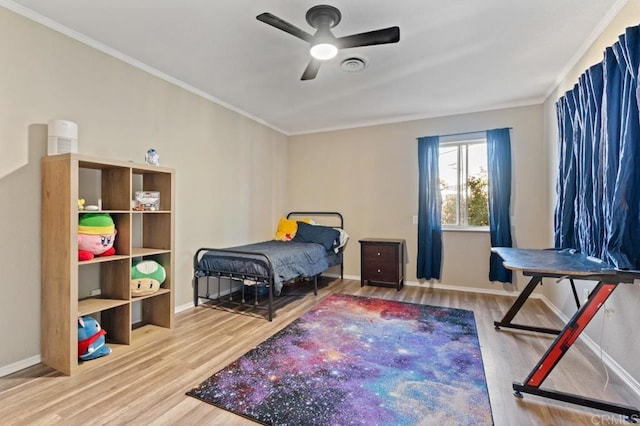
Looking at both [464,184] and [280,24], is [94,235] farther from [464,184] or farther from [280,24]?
[464,184]

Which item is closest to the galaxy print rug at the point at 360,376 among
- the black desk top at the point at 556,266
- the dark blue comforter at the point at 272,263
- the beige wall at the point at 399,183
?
the dark blue comforter at the point at 272,263

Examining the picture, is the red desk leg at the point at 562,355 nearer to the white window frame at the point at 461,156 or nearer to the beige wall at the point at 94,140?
the white window frame at the point at 461,156

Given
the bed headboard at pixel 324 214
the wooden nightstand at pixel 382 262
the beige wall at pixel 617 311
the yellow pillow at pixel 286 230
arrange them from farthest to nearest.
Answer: the bed headboard at pixel 324 214 → the yellow pillow at pixel 286 230 → the wooden nightstand at pixel 382 262 → the beige wall at pixel 617 311

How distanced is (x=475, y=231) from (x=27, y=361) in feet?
16.2

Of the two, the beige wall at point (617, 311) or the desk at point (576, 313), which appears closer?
the desk at point (576, 313)

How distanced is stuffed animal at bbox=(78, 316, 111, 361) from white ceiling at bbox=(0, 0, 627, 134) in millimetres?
2322

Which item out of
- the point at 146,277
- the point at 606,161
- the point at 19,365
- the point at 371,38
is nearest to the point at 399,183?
the point at 606,161

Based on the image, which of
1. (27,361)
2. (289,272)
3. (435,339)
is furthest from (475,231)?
(27,361)

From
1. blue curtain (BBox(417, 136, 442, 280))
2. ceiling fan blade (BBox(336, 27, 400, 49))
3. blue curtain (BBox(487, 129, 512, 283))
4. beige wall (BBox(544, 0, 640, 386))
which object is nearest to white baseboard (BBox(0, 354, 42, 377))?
ceiling fan blade (BBox(336, 27, 400, 49))

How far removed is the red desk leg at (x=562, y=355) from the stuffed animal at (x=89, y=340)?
2997mm

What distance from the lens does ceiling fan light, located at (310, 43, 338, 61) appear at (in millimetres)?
2209

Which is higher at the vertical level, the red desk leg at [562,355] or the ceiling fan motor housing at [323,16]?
the ceiling fan motor housing at [323,16]

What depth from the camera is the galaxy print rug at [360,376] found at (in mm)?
1756

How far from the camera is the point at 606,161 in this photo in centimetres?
212
